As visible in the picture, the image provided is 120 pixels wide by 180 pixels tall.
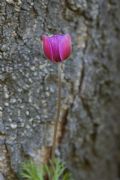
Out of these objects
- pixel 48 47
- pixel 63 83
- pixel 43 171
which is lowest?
pixel 43 171

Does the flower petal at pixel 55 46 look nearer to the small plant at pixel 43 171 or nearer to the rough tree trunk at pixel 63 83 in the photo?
the rough tree trunk at pixel 63 83

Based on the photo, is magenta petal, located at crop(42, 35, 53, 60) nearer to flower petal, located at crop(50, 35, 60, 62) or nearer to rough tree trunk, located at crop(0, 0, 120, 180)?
flower petal, located at crop(50, 35, 60, 62)

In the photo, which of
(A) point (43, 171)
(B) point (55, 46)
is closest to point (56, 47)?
(B) point (55, 46)

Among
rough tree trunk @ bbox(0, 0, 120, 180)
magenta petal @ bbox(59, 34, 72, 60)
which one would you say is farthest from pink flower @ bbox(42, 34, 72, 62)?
rough tree trunk @ bbox(0, 0, 120, 180)

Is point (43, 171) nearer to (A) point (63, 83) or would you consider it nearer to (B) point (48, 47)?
(A) point (63, 83)

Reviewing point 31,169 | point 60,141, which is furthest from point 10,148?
point 60,141

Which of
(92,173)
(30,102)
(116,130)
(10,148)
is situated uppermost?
(30,102)

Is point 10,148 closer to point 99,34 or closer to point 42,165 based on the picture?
point 42,165
